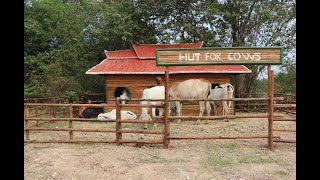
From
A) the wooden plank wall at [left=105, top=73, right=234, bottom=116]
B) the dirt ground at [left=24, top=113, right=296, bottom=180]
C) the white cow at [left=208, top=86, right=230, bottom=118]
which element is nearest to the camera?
the dirt ground at [left=24, top=113, right=296, bottom=180]

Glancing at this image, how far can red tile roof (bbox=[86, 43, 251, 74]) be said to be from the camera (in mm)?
12938

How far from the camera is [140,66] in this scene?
539 inches

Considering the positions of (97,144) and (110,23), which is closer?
(97,144)

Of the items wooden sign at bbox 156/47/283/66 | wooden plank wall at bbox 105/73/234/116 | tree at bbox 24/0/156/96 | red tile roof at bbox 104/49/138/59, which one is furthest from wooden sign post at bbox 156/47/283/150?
tree at bbox 24/0/156/96

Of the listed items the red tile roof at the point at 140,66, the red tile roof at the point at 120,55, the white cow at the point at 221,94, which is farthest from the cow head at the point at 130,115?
the red tile roof at the point at 120,55

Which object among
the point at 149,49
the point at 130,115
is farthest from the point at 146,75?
the point at 149,49

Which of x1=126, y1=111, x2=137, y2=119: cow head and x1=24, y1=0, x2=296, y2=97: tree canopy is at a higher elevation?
x1=24, y1=0, x2=296, y2=97: tree canopy

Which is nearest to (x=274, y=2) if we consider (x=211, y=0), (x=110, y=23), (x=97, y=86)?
(x=211, y=0)

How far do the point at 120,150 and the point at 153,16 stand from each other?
14479 millimetres

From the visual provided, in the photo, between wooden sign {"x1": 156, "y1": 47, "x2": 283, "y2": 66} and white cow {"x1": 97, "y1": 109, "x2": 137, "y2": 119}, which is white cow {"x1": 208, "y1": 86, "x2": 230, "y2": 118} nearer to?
white cow {"x1": 97, "y1": 109, "x2": 137, "y2": 119}

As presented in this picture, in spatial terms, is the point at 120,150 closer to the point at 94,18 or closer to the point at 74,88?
the point at 74,88

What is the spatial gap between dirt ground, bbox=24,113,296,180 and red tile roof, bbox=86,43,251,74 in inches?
225

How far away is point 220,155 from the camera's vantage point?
6.47 m

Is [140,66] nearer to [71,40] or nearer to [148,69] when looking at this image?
[148,69]
